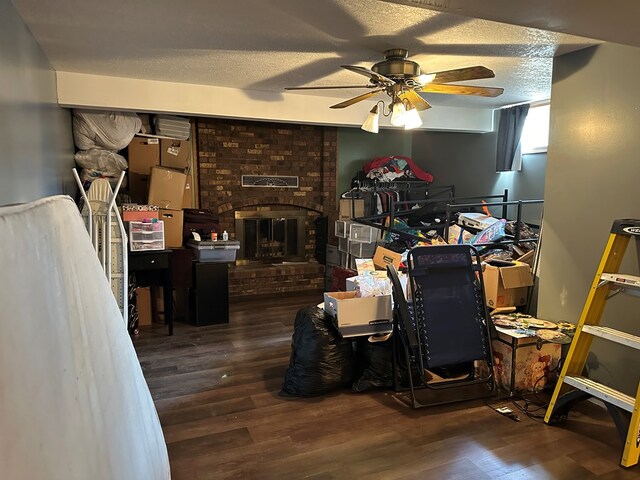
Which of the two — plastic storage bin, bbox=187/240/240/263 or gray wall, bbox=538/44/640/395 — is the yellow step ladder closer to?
gray wall, bbox=538/44/640/395

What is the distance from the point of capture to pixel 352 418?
266 cm


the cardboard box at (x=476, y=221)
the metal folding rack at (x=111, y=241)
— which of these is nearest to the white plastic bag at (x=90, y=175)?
the metal folding rack at (x=111, y=241)

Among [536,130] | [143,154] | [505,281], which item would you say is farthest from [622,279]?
[143,154]

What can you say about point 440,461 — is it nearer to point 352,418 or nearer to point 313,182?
point 352,418

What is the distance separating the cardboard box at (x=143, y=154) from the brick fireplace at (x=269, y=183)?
656 millimetres

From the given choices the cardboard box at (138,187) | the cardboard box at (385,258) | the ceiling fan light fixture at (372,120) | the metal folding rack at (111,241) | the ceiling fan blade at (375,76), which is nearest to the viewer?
the ceiling fan blade at (375,76)

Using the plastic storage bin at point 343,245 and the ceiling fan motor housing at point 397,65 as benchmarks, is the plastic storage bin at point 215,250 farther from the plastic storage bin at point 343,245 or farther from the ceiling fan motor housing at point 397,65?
the ceiling fan motor housing at point 397,65

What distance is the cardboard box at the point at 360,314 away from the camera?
294 cm

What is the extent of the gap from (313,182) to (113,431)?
4.95 metres

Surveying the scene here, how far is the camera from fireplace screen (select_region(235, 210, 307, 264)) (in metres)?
5.75

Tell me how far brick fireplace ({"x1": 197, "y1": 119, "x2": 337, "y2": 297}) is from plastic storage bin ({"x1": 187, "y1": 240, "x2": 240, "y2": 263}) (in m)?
1.05

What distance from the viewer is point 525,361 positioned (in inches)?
114

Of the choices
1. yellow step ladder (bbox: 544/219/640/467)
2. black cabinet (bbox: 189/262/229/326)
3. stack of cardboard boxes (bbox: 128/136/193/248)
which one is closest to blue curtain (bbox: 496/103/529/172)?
yellow step ladder (bbox: 544/219/640/467)

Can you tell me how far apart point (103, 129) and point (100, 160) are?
0.30 metres
